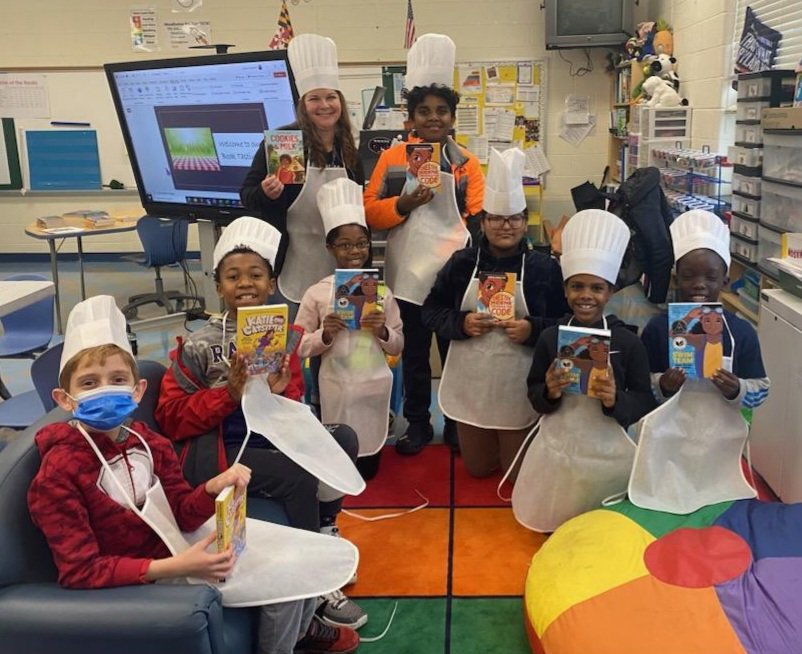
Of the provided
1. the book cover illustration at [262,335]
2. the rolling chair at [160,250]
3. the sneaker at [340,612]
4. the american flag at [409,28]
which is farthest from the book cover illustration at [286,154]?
the american flag at [409,28]

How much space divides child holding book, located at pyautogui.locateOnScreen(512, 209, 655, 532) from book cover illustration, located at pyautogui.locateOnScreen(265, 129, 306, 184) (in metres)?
1.03

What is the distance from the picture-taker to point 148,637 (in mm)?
1348

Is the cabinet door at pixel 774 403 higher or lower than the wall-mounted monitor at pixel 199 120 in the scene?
lower

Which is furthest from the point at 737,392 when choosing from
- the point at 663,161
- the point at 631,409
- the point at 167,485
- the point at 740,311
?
the point at 663,161

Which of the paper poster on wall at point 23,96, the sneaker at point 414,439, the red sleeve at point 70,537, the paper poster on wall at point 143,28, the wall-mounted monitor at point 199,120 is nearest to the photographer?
the red sleeve at point 70,537

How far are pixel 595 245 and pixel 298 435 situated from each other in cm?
109

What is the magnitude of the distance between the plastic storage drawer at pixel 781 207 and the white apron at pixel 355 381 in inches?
65.4

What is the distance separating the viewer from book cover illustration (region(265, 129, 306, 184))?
9.00 ft

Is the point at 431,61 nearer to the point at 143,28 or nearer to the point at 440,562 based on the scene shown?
the point at 440,562

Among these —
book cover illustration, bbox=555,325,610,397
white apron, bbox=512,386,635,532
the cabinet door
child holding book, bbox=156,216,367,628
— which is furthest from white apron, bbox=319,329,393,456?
the cabinet door

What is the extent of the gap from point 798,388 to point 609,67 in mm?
4990

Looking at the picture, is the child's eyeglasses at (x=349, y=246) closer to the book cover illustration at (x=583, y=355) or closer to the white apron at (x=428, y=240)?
the white apron at (x=428, y=240)

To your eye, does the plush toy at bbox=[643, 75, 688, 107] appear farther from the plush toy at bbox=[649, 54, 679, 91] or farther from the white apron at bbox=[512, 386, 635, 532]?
the white apron at bbox=[512, 386, 635, 532]

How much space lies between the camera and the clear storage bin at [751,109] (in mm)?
3044
